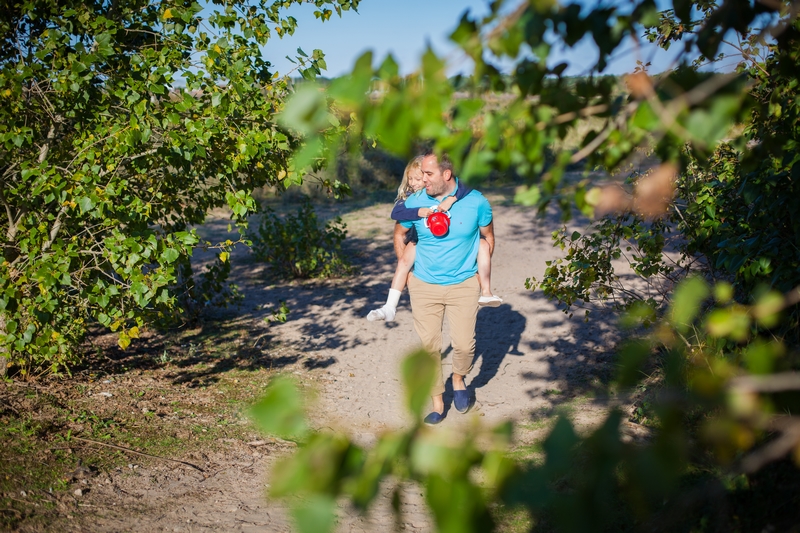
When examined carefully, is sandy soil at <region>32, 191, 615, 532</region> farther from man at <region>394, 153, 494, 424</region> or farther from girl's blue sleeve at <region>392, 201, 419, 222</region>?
girl's blue sleeve at <region>392, 201, 419, 222</region>

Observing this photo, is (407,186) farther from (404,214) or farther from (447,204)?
(447,204)

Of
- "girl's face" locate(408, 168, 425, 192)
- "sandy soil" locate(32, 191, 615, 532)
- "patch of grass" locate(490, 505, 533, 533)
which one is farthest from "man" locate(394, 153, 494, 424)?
"patch of grass" locate(490, 505, 533, 533)

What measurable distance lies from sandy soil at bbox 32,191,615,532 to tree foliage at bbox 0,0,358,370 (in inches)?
42.9

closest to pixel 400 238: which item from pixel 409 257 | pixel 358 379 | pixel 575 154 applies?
pixel 409 257

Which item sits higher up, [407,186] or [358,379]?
[407,186]

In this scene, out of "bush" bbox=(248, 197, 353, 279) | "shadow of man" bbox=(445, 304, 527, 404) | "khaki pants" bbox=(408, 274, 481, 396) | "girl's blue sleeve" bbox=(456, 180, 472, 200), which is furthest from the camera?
"bush" bbox=(248, 197, 353, 279)

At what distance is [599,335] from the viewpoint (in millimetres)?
6602

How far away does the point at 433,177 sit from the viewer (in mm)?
4566

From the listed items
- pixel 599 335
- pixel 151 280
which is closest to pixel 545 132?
pixel 151 280

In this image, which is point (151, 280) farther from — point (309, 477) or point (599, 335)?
point (599, 335)

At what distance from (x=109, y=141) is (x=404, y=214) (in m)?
2.05

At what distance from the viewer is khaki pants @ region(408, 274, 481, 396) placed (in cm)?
482

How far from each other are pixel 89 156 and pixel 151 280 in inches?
33.9

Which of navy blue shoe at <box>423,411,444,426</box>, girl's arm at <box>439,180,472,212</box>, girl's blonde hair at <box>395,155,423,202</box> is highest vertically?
girl's blonde hair at <box>395,155,423,202</box>
